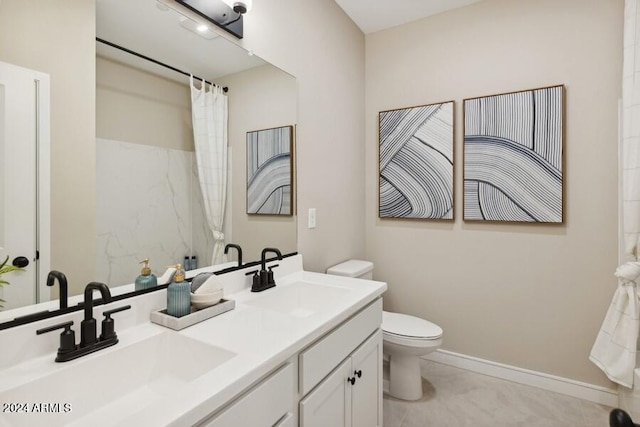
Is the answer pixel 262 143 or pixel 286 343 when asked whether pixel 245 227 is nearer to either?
pixel 262 143

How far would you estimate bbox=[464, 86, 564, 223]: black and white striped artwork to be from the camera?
2.04m

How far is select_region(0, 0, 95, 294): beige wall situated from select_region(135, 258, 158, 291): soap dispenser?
151mm

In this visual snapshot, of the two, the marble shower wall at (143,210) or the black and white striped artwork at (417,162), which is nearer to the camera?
the marble shower wall at (143,210)

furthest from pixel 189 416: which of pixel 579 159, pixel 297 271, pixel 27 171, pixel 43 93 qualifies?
pixel 579 159

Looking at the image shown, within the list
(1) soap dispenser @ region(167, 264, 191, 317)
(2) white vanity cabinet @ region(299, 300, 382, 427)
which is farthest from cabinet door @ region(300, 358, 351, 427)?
(1) soap dispenser @ region(167, 264, 191, 317)

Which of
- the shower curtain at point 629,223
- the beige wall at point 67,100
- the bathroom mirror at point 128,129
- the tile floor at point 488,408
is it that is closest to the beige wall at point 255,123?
the bathroom mirror at point 128,129

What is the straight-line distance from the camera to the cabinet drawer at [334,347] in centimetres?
105

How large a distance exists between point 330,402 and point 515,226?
1732 mm

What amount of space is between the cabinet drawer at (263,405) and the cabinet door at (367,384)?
45 cm

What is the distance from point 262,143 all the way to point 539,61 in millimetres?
1856

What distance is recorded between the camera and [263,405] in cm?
85

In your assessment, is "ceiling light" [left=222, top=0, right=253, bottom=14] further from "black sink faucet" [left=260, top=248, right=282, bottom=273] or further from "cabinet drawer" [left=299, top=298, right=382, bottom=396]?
"cabinet drawer" [left=299, top=298, right=382, bottom=396]

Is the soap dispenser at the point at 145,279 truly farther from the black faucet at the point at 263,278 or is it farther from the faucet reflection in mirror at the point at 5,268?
the black faucet at the point at 263,278

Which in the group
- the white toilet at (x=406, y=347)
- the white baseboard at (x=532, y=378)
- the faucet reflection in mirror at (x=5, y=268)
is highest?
the faucet reflection in mirror at (x=5, y=268)
